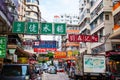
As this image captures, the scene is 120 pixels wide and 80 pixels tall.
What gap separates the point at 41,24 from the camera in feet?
89.7

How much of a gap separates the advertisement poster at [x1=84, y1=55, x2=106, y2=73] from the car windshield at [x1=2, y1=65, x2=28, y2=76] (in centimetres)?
1438

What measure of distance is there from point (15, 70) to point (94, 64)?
1471cm

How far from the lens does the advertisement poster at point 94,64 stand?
97.7ft

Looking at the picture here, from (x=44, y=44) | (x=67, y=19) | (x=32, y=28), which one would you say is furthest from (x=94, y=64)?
(x=67, y=19)

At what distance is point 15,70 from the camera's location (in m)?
16.0

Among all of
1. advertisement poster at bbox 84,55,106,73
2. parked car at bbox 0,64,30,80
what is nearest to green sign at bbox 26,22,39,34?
advertisement poster at bbox 84,55,106,73

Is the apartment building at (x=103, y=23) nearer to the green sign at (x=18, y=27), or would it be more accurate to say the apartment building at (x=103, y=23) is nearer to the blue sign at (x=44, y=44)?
the blue sign at (x=44, y=44)

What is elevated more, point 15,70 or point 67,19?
point 67,19

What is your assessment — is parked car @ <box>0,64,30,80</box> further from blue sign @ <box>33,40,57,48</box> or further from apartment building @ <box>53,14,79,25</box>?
apartment building @ <box>53,14,79,25</box>

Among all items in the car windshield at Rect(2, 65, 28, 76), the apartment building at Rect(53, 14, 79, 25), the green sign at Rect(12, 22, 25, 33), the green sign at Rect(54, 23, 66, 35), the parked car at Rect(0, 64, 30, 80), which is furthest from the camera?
the apartment building at Rect(53, 14, 79, 25)

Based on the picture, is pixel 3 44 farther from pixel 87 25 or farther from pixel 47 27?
pixel 87 25

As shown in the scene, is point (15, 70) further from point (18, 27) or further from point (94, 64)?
point (94, 64)

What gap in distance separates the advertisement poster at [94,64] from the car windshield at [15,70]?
1438cm

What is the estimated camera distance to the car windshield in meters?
15.9
